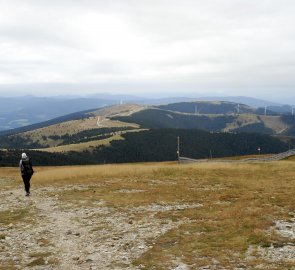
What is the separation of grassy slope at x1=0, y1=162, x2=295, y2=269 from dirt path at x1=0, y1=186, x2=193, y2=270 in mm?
881

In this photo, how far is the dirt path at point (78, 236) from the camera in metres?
15.5

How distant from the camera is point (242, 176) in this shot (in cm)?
4134

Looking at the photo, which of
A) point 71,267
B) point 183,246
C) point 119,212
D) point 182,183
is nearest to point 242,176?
point 182,183

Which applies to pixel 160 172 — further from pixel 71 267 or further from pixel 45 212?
pixel 71 267

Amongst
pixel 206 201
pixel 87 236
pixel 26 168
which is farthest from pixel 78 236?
pixel 26 168

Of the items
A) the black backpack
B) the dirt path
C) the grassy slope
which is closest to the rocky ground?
the dirt path

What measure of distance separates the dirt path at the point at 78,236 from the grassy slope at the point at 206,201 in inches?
34.7

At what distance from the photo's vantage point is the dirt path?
612 inches

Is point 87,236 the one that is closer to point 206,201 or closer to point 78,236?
point 78,236

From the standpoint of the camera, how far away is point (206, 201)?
27.2m

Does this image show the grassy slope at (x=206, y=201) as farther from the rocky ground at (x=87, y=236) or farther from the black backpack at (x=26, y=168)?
the black backpack at (x=26, y=168)

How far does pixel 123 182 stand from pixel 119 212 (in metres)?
13.2

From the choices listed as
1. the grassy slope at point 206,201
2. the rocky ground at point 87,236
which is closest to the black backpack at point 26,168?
the grassy slope at point 206,201

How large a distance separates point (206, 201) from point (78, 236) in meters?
10.9
